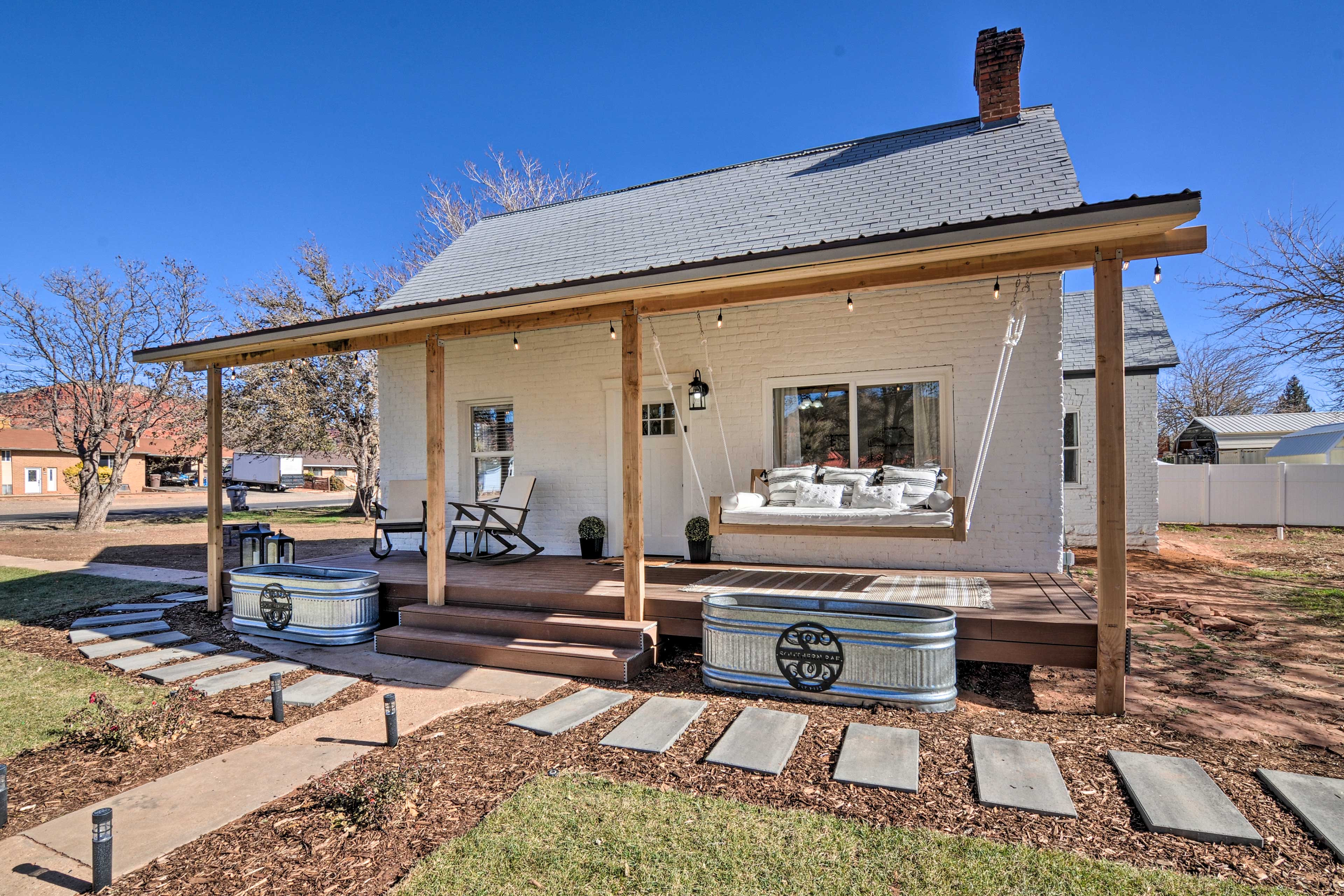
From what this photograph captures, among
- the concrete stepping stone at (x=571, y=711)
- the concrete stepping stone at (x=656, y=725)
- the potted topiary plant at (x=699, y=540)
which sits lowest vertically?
the concrete stepping stone at (x=571, y=711)

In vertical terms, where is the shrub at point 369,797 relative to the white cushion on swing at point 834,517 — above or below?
below

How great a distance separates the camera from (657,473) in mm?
6984

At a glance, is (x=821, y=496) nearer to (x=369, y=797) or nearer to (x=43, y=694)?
(x=369, y=797)

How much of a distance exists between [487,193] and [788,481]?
14999mm

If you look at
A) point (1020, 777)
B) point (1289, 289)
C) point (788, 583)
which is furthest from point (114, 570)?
point (1289, 289)

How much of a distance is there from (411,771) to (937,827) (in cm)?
206

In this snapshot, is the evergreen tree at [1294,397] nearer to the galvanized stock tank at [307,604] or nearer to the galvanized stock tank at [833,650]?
the galvanized stock tank at [833,650]

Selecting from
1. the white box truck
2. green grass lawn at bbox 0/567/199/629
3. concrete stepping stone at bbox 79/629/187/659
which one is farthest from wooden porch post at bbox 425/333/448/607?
the white box truck

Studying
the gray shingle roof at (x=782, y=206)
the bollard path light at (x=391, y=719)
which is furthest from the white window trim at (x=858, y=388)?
the bollard path light at (x=391, y=719)

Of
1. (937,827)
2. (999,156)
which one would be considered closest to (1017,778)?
(937,827)

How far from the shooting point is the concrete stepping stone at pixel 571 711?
334 cm

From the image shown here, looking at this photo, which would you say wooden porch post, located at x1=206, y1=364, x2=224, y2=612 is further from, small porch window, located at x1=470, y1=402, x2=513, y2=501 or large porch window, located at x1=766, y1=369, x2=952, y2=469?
large porch window, located at x1=766, y1=369, x2=952, y2=469

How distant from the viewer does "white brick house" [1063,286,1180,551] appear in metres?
9.52

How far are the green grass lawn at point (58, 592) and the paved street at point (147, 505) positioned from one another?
33.8 feet
